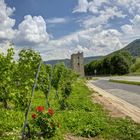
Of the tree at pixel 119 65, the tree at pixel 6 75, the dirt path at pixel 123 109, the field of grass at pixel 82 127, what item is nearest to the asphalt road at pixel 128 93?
the dirt path at pixel 123 109

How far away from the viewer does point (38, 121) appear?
14.0m

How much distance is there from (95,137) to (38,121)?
8.77 ft

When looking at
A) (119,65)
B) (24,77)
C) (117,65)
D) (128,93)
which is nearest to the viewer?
(24,77)

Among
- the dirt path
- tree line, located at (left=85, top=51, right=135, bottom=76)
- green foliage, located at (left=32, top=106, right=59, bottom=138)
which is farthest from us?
tree line, located at (left=85, top=51, right=135, bottom=76)

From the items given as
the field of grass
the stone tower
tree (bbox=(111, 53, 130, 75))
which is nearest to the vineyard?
the field of grass

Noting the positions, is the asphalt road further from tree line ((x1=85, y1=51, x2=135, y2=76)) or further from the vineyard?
tree line ((x1=85, y1=51, x2=135, y2=76))

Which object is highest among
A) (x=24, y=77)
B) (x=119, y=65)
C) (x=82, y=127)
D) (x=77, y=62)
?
(x=77, y=62)

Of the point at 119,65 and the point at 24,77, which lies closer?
the point at 24,77

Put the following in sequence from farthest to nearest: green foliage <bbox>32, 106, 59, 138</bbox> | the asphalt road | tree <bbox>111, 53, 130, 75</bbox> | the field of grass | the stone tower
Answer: tree <bbox>111, 53, 130, 75</bbox>, the stone tower, the asphalt road, the field of grass, green foliage <bbox>32, 106, 59, 138</bbox>

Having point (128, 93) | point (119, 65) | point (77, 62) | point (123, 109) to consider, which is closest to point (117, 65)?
point (119, 65)

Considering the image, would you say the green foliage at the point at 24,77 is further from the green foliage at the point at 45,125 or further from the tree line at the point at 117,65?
the tree line at the point at 117,65

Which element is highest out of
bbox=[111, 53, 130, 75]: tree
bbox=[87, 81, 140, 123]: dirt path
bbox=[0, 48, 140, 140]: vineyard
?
bbox=[111, 53, 130, 75]: tree

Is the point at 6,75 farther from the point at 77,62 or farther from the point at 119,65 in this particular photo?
the point at 119,65

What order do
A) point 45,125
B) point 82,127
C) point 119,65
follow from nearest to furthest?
point 45,125 → point 82,127 → point 119,65
